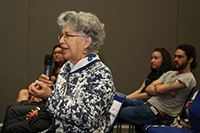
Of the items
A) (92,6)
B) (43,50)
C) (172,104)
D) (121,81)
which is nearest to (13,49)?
(43,50)

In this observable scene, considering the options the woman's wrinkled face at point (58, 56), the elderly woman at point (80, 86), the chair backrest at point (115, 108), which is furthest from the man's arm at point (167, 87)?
the woman's wrinkled face at point (58, 56)

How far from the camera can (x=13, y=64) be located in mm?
4512

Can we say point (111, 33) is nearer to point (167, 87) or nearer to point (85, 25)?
point (167, 87)

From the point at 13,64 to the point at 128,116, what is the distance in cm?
292

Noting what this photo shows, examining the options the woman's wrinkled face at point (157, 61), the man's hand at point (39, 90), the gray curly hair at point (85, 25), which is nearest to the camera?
the man's hand at point (39, 90)

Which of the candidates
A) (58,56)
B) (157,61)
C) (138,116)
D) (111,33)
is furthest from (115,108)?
(111,33)

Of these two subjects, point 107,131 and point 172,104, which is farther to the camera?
point 172,104

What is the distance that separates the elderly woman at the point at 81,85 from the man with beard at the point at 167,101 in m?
1.03

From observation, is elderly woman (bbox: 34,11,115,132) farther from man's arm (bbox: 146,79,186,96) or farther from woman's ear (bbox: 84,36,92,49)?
man's arm (bbox: 146,79,186,96)

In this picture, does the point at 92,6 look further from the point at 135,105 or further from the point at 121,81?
the point at 135,105

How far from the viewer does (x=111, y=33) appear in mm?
4656

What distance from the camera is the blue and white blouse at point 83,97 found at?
1305mm

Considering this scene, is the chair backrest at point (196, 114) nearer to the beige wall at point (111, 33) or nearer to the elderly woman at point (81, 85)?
the elderly woman at point (81, 85)

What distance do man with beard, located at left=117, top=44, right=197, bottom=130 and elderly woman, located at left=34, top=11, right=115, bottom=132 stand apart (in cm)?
103
